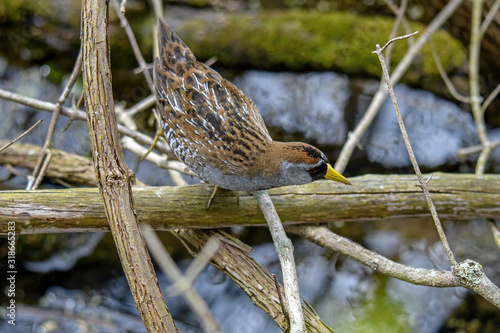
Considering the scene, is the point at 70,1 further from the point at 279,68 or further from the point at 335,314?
the point at 335,314

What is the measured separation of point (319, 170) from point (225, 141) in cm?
56

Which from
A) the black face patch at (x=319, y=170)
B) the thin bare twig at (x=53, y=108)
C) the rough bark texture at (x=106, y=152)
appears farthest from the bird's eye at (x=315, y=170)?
the thin bare twig at (x=53, y=108)

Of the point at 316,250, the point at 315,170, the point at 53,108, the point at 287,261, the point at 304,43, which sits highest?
the point at 304,43

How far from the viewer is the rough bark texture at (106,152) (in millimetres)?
2170

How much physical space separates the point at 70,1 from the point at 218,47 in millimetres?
1685

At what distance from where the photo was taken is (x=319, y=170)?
103 inches

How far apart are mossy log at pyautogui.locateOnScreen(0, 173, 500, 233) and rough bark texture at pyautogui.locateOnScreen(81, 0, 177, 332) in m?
0.53

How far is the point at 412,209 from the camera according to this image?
3.18 m

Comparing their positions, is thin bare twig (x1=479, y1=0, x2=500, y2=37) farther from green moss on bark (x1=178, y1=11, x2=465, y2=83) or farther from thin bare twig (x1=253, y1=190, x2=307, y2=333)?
thin bare twig (x1=253, y1=190, x2=307, y2=333)

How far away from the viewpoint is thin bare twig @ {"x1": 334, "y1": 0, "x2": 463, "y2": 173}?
3533mm

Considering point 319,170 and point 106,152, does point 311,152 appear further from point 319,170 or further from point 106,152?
point 106,152

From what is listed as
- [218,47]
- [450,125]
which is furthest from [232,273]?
[450,125]

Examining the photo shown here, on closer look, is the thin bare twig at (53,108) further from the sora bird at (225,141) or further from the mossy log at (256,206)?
the mossy log at (256,206)

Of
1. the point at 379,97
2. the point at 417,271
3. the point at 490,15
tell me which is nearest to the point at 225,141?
the point at 417,271
